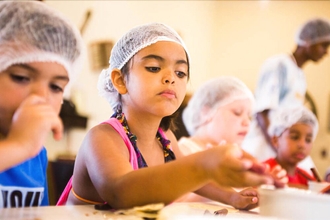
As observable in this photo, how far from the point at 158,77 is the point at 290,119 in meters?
0.98

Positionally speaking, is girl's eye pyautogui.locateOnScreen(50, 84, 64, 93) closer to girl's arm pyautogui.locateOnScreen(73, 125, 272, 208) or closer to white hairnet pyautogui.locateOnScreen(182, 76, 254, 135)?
girl's arm pyautogui.locateOnScreen(73, 125, 272, 208)

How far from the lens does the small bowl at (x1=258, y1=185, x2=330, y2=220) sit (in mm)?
630

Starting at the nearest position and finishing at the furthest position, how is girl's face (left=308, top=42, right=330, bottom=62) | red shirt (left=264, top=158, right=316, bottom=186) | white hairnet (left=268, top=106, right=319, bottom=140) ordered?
red shirt (left=264, top=158, right=316, bottom=186)
white hairnet (left=268, top=106, right=319, bottom=140)
girl's face (left=308, top=42, right=330, bottom=62)

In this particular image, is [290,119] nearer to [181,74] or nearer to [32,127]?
[181,74]

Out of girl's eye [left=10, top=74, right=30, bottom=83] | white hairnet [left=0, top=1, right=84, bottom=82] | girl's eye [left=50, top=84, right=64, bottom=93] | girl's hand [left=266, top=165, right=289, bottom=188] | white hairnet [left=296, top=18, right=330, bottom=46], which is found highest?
white hairnet [left=296, top=18, right=330, bottom=46]

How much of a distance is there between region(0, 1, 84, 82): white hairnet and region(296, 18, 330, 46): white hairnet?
1504 millimetres

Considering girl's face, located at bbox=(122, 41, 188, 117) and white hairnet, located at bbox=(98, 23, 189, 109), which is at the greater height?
white hairnet, located at bbox=(98, 23, 189, 109)

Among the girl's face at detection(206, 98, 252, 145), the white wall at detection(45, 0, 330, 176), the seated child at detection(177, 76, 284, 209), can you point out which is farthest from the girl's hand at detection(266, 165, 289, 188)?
the white wall at detection(45, 0, 330, 176)

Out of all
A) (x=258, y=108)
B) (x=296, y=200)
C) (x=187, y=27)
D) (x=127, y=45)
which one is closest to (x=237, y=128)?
(x=258, y=108)

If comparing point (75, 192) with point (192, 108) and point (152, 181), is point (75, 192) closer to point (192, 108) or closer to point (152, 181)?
point (152, 181)

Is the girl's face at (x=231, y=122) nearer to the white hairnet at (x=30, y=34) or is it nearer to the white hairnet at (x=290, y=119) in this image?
the white hairnet at (x=290, y=119)

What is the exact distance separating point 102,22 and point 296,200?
5.55ft

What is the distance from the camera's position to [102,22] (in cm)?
214

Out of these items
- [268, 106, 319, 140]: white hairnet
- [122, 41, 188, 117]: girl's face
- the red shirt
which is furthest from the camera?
[268, 106, 319, 140]: white hairnet
